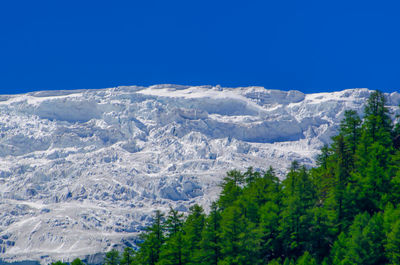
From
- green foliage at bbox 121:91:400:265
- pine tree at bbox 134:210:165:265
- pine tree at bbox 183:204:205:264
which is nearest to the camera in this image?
green foliage at bbox 121:91:400:265

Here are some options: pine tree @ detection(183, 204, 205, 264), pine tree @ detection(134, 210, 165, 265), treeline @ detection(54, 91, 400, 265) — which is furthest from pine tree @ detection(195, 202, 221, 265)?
pine tree @ detection(134, 210, 165, 265)

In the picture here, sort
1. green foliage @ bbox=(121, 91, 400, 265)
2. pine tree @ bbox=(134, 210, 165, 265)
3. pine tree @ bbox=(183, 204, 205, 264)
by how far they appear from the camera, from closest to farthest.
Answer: green foliage @ bbox=(121, 91, 400, 265), pine tree @ bbox=(183, 204, 205, 264), pine tree @ bbox=(134, 210, 165, 265)

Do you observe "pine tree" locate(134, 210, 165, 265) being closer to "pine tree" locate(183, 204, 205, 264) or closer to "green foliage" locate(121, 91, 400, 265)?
"green foliage" locate(121, 91, 400, 265)

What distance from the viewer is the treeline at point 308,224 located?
144 feet

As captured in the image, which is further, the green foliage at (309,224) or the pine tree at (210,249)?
the pine tree at (210,249)

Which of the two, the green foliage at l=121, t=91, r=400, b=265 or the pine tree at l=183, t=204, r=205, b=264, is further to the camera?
the pine tree at l=183, t=204, r=205, b=264

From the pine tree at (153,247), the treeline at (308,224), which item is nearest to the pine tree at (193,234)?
the treeline at (308,224)

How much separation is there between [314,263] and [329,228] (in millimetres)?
6691

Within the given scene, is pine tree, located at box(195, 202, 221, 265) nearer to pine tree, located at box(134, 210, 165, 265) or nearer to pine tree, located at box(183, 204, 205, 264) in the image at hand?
pine tree, located at box(183, 204, 205, 264)

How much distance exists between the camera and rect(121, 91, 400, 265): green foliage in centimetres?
4378

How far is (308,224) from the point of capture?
49719mm

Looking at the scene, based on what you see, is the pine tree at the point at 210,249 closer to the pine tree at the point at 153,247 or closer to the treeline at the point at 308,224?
the treeline at the point at 308,224

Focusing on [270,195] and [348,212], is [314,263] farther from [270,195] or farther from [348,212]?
[270,195]

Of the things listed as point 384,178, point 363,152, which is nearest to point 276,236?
point 384,178
